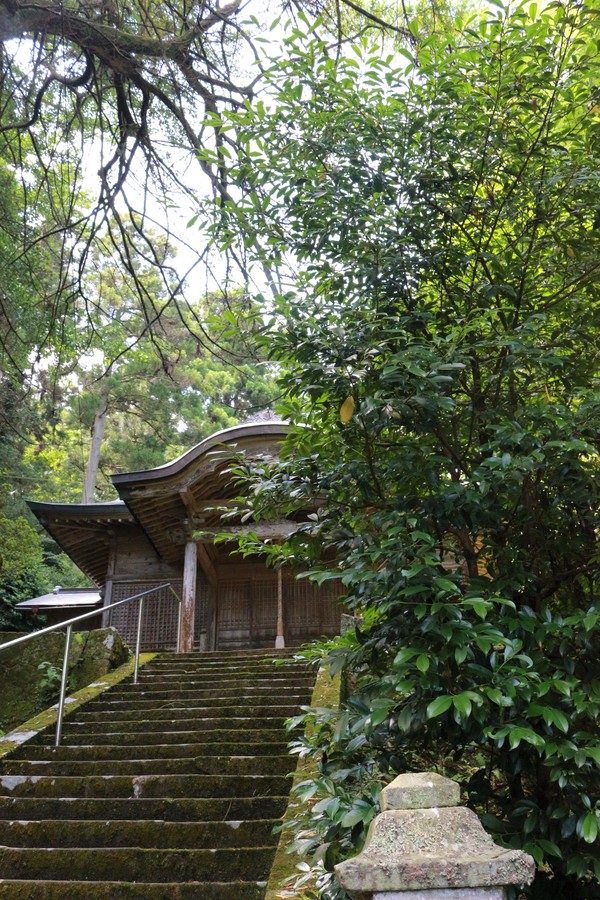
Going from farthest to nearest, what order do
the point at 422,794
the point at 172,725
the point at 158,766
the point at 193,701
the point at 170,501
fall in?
the point at 170,501, the point at 193,701, the point at 172,725, the point at 158,766, the point at 422,794

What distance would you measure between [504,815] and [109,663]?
5801 mm

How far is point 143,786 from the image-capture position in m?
4.46

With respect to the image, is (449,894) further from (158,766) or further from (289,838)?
(158,766)

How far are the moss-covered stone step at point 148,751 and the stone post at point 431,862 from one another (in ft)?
11.5

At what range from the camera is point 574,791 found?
209cm

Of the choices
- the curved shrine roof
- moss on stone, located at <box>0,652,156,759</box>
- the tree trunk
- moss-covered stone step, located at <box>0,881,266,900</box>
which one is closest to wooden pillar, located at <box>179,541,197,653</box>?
the curved shrine roof

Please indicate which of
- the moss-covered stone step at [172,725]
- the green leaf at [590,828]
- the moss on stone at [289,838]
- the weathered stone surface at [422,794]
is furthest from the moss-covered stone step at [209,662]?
the weathered stone surface at [422,794]

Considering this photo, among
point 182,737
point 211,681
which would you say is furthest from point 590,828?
point 211,681

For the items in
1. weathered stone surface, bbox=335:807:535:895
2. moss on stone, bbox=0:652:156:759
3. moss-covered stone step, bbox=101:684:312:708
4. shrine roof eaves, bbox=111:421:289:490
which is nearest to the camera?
weathered stone surface, bbox=335:807:535:895

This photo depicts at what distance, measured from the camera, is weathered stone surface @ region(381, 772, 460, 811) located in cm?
162

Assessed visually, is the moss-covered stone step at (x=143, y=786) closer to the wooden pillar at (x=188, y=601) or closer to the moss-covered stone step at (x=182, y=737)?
the moss-covered stone step at (x=182, y=737)

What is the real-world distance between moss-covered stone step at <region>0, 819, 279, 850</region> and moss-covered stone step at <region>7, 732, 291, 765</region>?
92cm

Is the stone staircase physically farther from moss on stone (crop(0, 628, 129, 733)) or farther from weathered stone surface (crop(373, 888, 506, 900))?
weathered stone surface (crop(373, 888, 506, 900))

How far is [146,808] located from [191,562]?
646 centimetres
